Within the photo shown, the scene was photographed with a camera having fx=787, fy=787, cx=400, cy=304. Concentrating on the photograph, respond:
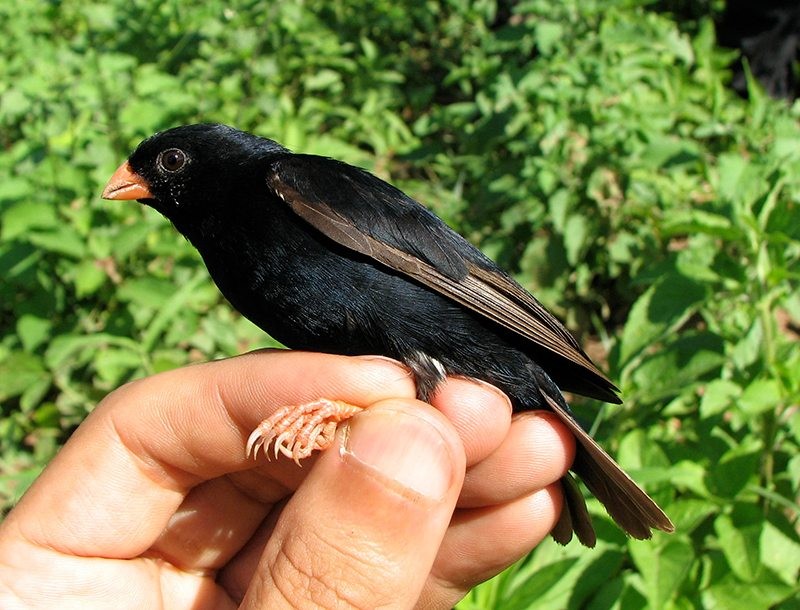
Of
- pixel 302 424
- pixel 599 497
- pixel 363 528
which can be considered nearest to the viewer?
pixel 363 528

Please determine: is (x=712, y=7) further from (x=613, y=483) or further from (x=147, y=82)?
(x=613, y=483)

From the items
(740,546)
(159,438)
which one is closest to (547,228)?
(740,546)

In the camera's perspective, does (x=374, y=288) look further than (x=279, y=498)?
No

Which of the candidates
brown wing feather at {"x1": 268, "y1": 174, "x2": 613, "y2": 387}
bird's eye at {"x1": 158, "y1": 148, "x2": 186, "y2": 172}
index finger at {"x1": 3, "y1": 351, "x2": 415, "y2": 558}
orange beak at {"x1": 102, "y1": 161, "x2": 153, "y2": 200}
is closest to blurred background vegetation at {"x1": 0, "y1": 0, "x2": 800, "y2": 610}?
brown wing feather at {"x1": 268, "y1": 174, "x2": 613, "y2": 387}

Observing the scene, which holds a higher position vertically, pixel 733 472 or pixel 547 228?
pixel 733 472

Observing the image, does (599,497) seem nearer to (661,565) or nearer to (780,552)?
(661,565)

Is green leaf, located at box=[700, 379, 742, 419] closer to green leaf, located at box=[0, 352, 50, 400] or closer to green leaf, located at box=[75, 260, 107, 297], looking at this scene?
green leaf, located at box=[75, 260, 107, 297]
